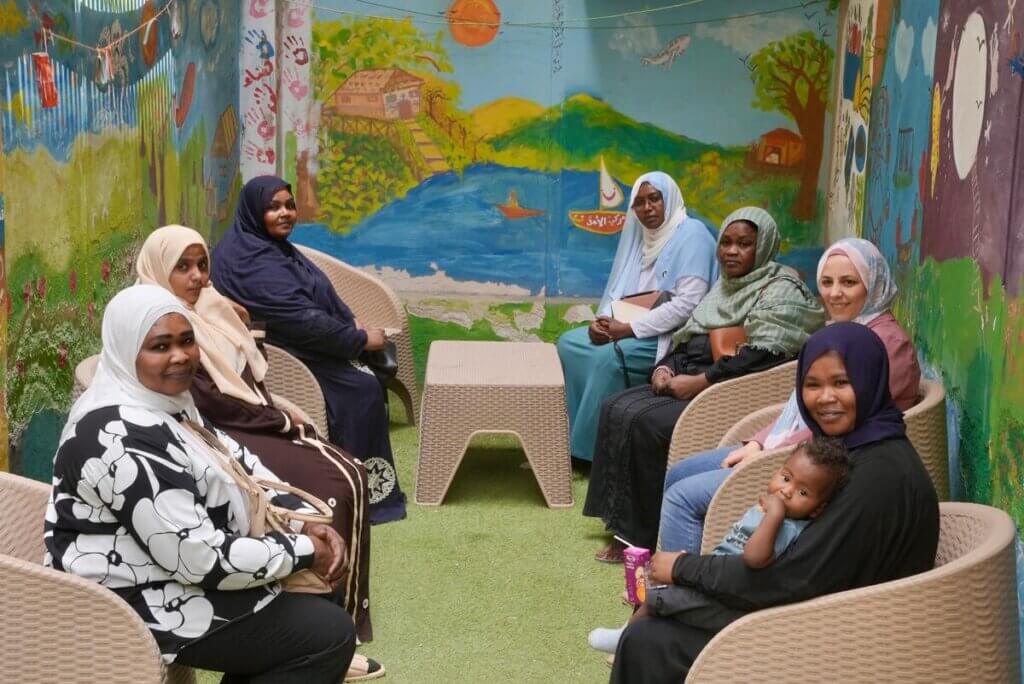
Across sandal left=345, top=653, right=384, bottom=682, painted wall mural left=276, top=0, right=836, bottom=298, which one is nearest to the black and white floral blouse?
sandal left=345, top=653, right=384, bottom=682

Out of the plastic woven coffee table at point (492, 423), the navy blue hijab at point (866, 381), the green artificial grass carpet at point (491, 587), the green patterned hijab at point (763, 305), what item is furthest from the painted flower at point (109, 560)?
the green patterned hijab at point (763, 305)

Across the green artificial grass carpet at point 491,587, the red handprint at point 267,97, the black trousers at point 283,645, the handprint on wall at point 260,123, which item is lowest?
the green artificial grass carpet at point 491,587

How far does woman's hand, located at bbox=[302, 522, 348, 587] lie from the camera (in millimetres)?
3082

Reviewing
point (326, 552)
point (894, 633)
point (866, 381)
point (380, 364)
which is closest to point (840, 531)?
point (894, 633)

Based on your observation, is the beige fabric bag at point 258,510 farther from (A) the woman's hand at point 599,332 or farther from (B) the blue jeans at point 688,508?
(A) the woman's hand at point 599,332

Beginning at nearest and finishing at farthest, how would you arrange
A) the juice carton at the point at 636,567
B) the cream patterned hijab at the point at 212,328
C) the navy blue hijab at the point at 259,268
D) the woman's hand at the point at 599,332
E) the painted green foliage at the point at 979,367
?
the painted green foliage at the point at 979,367, the juice carton at the point at 636,567, the cream patterned hijab at the point at 212,328, the navy blue hijab at the point at 259,268, the woman's hand at the point at 599,332

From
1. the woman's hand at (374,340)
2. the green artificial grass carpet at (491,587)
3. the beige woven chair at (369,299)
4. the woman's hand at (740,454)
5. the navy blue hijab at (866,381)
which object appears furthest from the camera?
the beige woven chair at (369,299)

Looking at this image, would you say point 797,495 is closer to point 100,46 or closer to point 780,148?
point 100,46

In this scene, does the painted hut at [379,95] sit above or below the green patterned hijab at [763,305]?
above

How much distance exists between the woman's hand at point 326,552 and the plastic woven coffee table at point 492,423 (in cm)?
202

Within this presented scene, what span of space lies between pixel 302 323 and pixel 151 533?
2.60 metres

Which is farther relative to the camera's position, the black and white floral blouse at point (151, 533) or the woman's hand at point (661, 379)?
the woman's hand at point (661, 379)

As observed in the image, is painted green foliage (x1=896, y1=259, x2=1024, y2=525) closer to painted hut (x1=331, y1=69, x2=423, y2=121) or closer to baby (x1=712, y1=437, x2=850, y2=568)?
baby (x1=712, y1=437, x2=850, y2=568)

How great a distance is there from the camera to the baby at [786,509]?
113 inches
